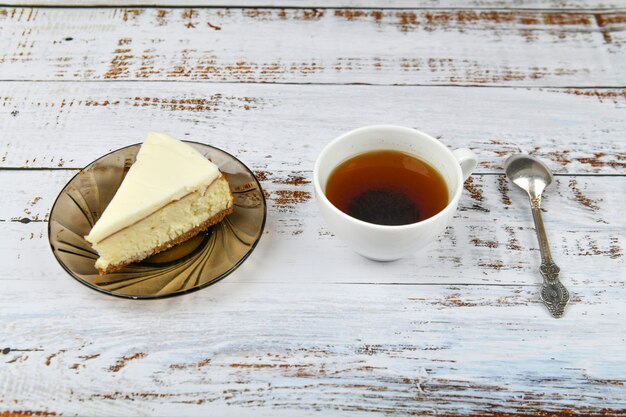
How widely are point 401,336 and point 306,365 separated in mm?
153

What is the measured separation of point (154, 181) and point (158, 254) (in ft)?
0.41

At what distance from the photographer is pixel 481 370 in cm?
95

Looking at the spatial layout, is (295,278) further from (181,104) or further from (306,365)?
(181,104)

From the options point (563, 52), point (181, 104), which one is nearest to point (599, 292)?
point (563, 52)

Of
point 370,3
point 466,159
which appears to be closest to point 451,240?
point 466,159

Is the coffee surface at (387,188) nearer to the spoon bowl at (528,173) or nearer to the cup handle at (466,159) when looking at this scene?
the cup handle at (466,159)

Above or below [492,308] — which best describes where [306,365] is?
below

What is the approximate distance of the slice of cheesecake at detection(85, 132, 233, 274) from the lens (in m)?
1.02

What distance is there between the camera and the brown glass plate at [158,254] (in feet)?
3.21

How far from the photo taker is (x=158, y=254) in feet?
3.55

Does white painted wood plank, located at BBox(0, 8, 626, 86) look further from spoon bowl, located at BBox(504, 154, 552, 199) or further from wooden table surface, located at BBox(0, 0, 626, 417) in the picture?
Answer: spoon bowl, located at BBox(504, 154, 552, 199)

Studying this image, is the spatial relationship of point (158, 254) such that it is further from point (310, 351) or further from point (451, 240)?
point (451, 240)

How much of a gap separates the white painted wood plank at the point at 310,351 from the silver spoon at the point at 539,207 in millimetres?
21

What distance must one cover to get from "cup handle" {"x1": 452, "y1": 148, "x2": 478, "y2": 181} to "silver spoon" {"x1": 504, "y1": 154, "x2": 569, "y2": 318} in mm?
173
